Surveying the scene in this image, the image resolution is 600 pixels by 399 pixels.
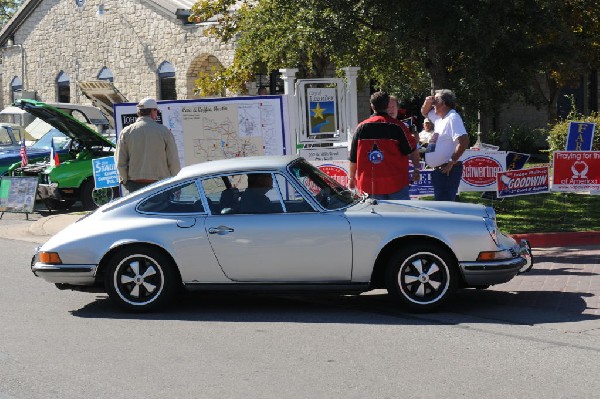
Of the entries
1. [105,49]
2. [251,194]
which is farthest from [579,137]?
[105,49]

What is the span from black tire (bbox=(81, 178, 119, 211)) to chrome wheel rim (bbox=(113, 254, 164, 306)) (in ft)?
28.6

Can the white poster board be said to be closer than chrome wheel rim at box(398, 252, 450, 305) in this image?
No

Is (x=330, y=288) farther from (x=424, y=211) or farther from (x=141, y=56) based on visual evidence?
(x=141, y=56)

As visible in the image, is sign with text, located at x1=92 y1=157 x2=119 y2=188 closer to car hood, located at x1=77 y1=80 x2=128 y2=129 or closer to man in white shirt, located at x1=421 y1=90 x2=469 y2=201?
man in white shirt, located at x1=421 y1=90 x2=469 y2=201

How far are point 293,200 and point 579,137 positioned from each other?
25.7ft

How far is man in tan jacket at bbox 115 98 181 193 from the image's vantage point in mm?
10320

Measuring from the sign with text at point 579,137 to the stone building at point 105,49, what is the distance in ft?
51.8

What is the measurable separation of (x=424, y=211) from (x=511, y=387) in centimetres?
248

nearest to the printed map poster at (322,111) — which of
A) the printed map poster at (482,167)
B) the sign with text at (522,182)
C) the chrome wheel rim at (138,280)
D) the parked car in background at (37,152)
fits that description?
the printed map poster at (482,167)

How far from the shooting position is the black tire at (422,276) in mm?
7879

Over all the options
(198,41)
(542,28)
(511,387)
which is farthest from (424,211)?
(198,41)

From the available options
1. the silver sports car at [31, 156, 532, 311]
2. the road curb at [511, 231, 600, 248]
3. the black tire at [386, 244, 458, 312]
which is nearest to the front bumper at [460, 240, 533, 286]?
the silver sports car at [31, 156, 532, 311]

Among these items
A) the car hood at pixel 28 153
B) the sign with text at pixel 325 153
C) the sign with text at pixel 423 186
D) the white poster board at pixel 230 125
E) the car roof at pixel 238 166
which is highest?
the white poster board at pixel 230 125

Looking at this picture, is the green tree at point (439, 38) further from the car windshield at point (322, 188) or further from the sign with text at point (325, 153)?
the car windshield at point (322, 188)
